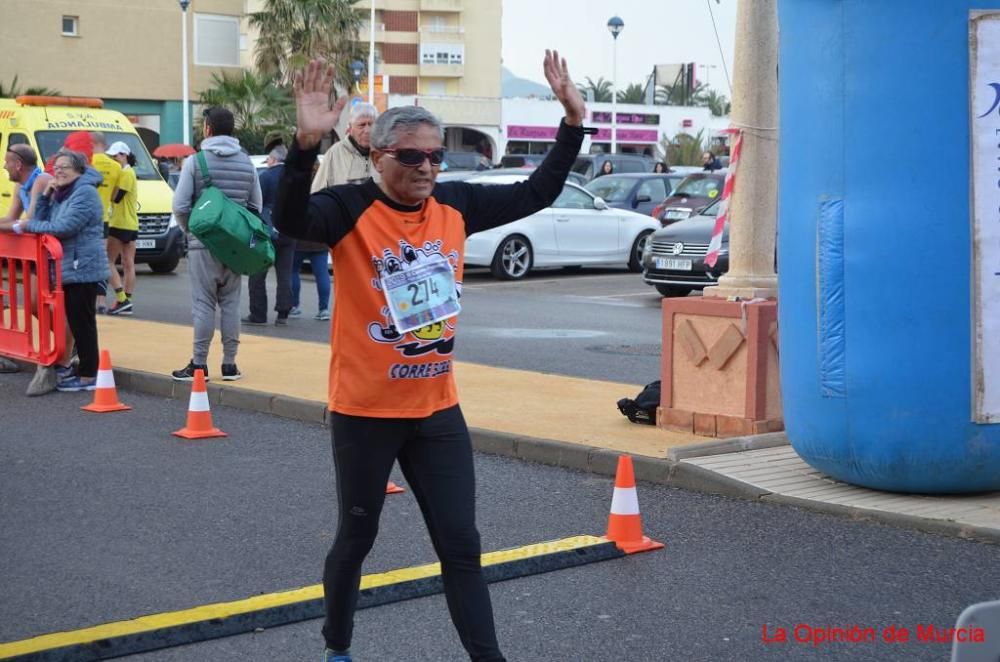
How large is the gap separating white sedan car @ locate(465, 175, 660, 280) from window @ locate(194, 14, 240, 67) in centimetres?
3739

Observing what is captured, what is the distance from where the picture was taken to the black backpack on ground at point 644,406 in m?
8.91

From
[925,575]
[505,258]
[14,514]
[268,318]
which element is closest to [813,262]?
[925,575]

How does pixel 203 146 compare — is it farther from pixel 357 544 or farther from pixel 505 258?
pixel 505 258

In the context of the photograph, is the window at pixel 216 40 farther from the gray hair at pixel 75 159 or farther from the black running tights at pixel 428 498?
the black running tights at pixel 428 498

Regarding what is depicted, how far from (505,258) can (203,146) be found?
11719 mm

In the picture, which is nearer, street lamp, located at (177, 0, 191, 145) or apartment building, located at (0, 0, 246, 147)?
apartment building, located at (0, 0, 246, 147)

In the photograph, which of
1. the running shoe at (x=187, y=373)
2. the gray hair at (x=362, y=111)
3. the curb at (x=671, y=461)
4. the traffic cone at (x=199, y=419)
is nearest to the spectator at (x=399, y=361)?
the curb at (x=671, y=461)

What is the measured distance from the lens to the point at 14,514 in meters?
7.03

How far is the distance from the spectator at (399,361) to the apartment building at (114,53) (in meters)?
46.3

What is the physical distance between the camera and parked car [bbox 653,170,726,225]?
78.3 ft

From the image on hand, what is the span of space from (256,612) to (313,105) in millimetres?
2032

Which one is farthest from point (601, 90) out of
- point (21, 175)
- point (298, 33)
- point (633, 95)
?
point (21, 175)

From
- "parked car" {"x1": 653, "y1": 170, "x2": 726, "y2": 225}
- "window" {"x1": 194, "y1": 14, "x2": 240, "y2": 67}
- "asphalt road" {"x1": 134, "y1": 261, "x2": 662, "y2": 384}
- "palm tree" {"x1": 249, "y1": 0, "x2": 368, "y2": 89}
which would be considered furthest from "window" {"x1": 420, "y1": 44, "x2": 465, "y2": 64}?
"asphalt road" {"x1": 134, "y1": 261, "x2": 662, "y2": 384}

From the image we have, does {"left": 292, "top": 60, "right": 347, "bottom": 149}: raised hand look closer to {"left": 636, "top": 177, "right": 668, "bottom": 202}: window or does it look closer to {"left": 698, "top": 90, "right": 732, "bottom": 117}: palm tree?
{"left": 636, "top": 177, "right": 668, "bottom": 202}: window
